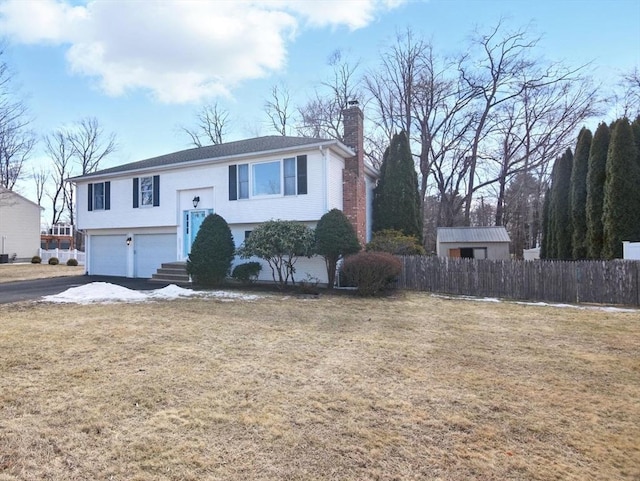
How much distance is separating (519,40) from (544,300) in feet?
70.8

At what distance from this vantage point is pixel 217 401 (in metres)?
3.51

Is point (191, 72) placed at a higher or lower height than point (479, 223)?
higher

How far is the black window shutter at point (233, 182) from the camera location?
13820mm

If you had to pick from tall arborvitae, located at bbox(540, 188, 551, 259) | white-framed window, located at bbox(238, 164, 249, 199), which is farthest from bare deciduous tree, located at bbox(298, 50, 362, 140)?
white-framed window, located at bbox(238, 164, 249, 199)

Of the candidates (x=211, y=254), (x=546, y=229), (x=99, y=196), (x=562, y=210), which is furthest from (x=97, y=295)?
(x=546, y=229)

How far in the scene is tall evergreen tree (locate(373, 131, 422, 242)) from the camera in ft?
55.4

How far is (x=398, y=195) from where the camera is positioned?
17.1 metres

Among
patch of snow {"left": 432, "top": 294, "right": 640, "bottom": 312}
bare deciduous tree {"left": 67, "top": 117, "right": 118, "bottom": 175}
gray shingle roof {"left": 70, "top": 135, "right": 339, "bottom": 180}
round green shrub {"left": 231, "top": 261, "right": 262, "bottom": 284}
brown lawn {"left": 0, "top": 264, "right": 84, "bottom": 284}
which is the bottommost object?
patch of snow {"left": 432, "top": 294, "right": 640, "bottom": 312}

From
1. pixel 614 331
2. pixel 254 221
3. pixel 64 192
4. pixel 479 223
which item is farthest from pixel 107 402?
pixel 64 192

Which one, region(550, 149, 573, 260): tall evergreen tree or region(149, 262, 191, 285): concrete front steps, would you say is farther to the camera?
region(550, 149, 573, 260): tall evergreen tree

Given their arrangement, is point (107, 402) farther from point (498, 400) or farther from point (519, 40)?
point (519, 40)

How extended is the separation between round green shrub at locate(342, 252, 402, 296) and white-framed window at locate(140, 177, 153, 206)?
967 centimetres

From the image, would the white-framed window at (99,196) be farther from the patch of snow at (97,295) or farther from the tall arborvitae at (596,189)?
the tall arborvitae at (596,189)

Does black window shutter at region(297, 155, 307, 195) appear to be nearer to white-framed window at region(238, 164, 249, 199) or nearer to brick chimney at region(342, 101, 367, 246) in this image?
brick chimney at region(342, 101, 367, 246)
